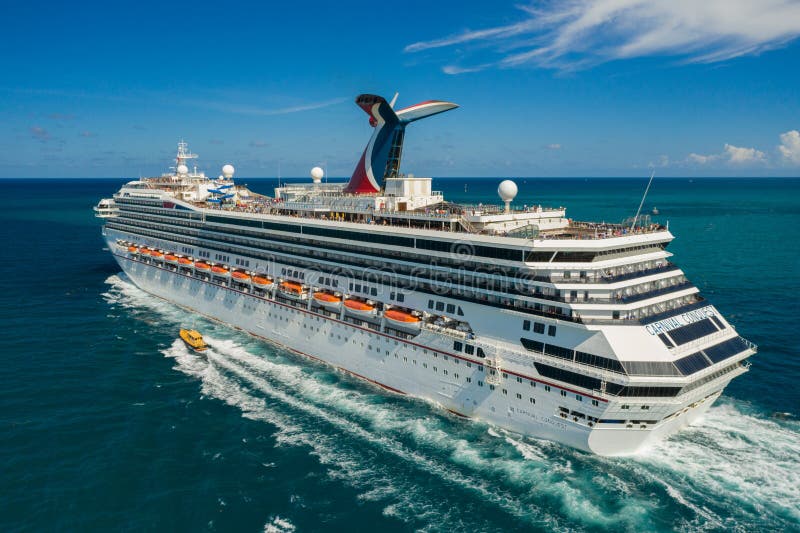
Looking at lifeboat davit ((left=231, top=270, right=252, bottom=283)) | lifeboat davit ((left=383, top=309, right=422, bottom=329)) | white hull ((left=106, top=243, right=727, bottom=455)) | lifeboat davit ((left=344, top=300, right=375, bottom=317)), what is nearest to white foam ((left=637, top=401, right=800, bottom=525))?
white hull ((left=106, top=243, right=727, bottom=455))

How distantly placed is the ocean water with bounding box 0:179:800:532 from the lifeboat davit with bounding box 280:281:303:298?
19.4 feet

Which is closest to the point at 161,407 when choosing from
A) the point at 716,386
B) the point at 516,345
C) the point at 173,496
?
the point at 173,496

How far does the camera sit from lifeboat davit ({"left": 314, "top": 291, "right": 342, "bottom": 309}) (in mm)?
39031

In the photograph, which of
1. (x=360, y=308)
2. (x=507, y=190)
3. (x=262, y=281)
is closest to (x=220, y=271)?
(x=262, y=281)

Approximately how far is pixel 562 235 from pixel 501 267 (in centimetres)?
573

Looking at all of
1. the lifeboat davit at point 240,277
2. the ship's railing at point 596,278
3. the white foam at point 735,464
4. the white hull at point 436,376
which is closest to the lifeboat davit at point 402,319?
the white hull at point 436,376

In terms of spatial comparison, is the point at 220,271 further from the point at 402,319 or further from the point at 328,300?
the point at 402,319

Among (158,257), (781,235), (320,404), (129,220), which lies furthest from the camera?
(781,235)

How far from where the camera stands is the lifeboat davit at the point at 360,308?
36.6m

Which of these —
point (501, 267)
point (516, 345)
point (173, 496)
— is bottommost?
point (173, 496)

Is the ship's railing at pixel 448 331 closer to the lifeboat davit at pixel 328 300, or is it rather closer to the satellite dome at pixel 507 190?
the lifeboat davit at pixel 328 300

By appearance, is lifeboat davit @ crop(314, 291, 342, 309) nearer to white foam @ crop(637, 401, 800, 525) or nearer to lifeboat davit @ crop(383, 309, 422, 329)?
lifeboat davit @ crop(383, 309, 422, 329)

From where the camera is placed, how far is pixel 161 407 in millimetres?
34375

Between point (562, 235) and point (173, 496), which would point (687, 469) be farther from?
point (173, 496)
